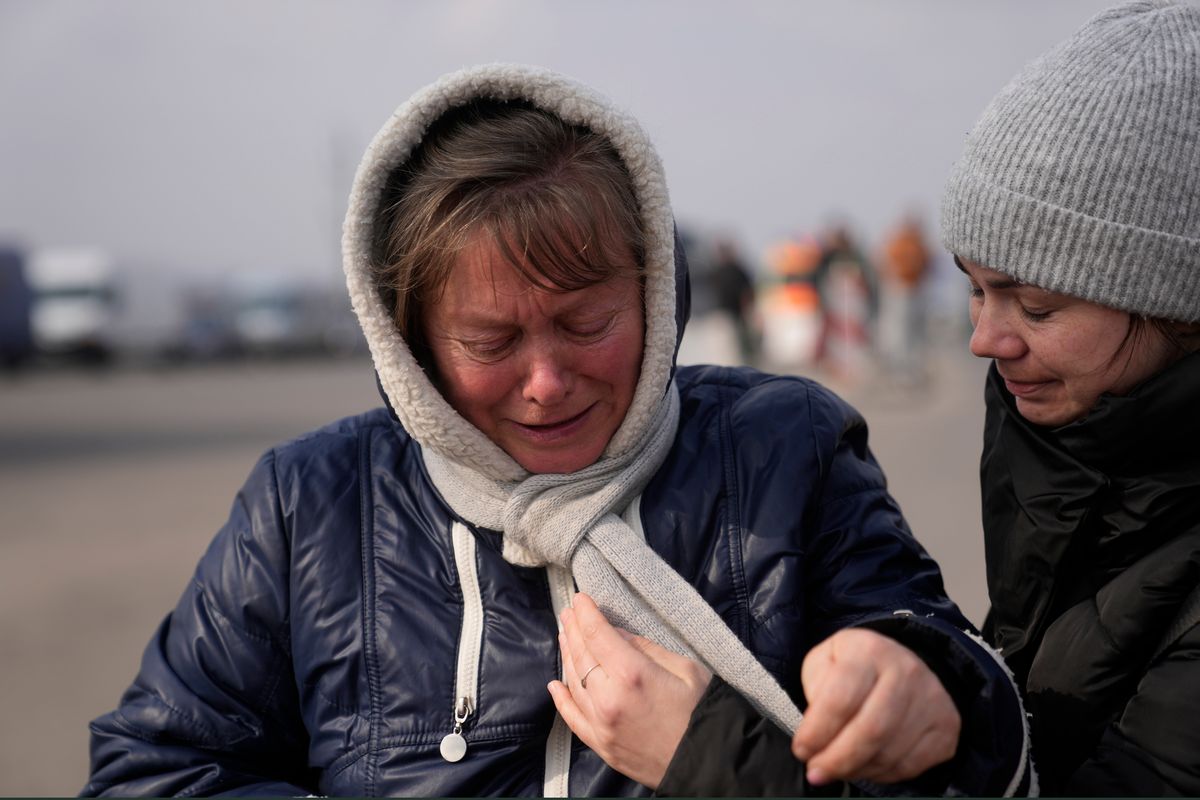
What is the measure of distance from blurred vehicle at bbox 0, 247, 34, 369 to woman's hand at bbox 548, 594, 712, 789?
29700mm

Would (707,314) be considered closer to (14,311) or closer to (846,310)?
(846,310)

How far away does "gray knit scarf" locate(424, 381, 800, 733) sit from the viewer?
1660mm

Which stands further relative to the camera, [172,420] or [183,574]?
[172,420]

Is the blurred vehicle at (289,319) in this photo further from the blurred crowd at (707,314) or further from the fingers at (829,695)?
the fingers at (829,695)

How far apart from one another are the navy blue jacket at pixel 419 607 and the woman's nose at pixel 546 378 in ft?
0.78

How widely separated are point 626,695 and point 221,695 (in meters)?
0.69

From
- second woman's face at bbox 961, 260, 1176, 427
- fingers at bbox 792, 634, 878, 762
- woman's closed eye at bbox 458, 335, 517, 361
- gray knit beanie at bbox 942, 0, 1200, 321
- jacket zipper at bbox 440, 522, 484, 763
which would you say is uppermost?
gray knit beanie at bbox 942, 0, 1200, 321

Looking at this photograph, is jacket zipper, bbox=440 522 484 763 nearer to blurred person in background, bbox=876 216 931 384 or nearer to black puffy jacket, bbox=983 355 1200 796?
black puffy jacket, bbox=983 355 1200 796

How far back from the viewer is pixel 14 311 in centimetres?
2861

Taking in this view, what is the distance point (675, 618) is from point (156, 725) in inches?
31.4

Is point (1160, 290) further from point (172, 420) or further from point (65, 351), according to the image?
point (65, 351)

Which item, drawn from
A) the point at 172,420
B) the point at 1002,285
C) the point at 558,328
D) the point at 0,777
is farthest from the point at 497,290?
the point at 172,420

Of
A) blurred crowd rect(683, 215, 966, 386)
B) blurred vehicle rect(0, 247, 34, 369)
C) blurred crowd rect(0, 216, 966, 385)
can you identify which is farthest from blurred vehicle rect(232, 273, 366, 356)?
blurred crowd rect(683, 215, 966, 386)

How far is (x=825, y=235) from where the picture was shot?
15633 mm
